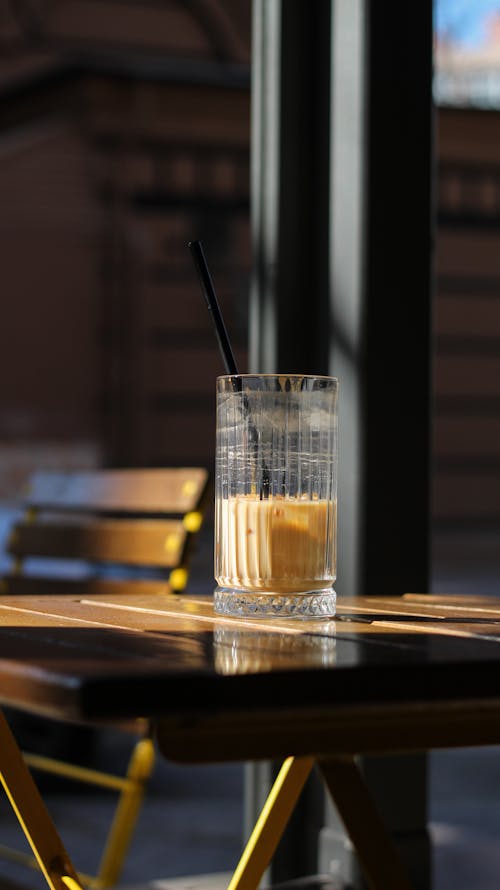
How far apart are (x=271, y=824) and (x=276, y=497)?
0.25 meters

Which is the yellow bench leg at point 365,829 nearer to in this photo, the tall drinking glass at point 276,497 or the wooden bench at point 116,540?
the tall drinking glass at point 276,497

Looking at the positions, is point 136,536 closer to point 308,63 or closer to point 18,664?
point 308,63

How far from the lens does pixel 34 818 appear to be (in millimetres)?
1048

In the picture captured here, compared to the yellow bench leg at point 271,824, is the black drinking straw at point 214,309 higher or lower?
higher

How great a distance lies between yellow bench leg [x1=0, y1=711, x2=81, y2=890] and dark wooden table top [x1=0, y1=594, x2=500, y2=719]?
0.33ft

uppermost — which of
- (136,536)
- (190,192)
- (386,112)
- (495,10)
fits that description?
(495,10)

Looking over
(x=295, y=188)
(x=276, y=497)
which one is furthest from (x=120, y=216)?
(x=276, y=497)

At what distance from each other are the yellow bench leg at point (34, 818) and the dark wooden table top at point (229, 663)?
0.33 ft

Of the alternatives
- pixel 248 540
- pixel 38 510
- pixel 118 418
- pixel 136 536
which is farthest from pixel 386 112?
pixel 118 418

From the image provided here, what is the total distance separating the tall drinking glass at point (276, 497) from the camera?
43.7 inches

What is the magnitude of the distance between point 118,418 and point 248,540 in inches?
397

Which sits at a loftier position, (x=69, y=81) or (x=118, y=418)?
(x=69, y=81)

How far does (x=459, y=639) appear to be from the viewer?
0.95m

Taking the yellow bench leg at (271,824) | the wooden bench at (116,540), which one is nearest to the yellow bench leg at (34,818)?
the yellow bench leg at (271,824)
